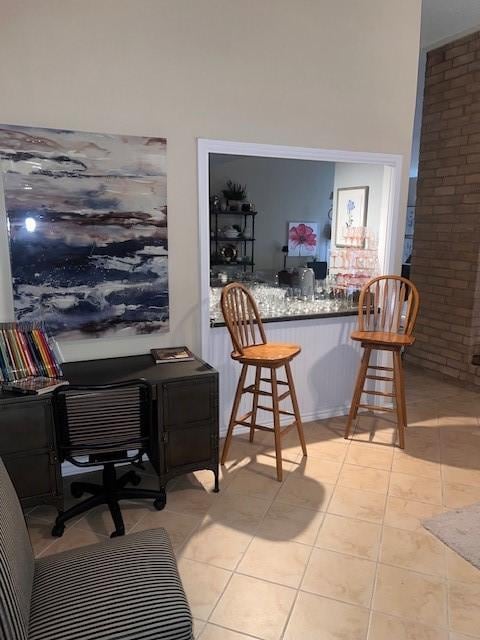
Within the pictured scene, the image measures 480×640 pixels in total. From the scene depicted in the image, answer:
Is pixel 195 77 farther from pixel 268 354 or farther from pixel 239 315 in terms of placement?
pixel 268 354

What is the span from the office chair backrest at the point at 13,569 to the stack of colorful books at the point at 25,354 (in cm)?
104

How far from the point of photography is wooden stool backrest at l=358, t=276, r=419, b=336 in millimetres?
3410

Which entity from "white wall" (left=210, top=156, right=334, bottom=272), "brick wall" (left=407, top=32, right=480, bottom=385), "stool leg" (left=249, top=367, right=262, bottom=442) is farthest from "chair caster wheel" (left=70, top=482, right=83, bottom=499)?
"brick wall" (left=407, top=32, right=480, bottom=385)

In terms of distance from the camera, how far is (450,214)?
460 centimetres

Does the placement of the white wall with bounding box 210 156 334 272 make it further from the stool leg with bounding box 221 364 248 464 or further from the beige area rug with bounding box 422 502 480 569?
the beige area rug with bounding box 422 502 480 569

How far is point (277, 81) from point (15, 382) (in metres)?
2.41

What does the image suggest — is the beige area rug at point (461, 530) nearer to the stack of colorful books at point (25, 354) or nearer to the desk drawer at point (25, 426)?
the desk drawer at point (25, 426)

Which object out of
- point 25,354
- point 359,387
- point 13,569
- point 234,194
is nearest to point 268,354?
point 359,387

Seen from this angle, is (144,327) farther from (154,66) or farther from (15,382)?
(154,66)

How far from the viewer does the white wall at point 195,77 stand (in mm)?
2504

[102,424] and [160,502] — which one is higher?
[102,424]

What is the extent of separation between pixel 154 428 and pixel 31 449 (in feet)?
1.96

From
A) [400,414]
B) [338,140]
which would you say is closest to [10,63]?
[338,140]

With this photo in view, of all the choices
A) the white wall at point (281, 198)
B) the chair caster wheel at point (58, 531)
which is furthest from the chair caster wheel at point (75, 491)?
the white wall at point (281, 198)
